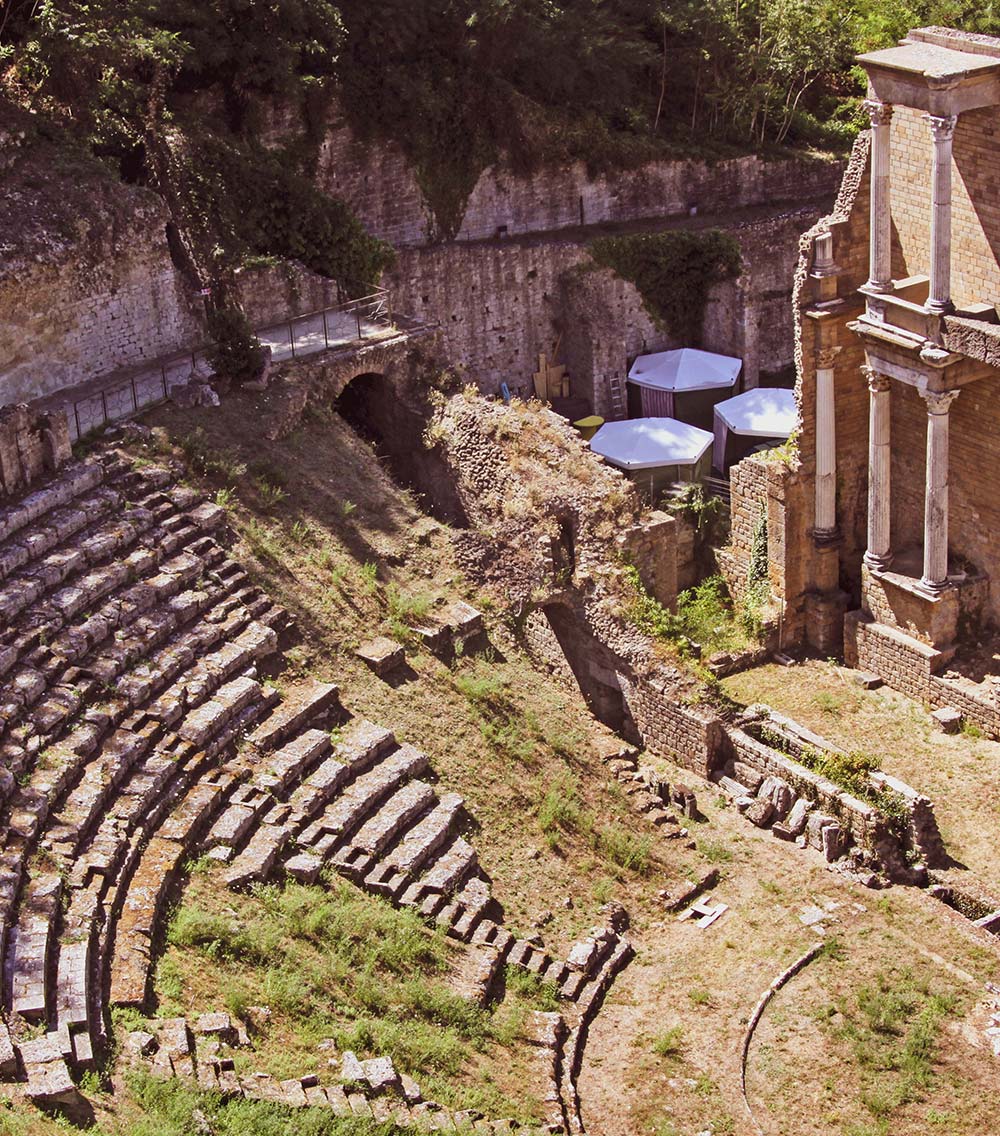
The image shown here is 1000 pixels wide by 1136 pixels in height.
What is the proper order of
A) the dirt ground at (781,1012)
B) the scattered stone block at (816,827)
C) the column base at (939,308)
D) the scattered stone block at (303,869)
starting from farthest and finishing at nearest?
the column base at (939,308) < the scattered stone block at (816,827) < the scattered stone block at (303,869) < the dirt ground at (781,1012)

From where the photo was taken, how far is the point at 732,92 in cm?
4059

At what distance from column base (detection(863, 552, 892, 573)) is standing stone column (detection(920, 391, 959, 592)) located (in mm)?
955

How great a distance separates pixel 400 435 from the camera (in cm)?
3114

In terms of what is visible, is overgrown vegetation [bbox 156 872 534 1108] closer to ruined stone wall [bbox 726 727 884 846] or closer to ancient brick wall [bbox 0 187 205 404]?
ruined stone wall [bbox 726 727 884 846]

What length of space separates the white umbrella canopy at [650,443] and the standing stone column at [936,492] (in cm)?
580

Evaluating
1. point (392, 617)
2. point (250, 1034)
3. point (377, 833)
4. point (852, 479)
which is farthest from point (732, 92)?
point (250, 1034)

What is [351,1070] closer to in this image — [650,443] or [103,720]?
[103,720]

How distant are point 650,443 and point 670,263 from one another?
5.22 m

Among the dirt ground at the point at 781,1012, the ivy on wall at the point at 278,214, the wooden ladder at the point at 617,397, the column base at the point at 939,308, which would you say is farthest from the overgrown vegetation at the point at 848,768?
the wooden ladder at the point at 617,397

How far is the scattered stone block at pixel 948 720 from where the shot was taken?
28156 millimetres

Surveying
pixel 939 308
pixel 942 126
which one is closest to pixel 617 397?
pixel 939 308

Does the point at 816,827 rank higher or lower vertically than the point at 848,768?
lower

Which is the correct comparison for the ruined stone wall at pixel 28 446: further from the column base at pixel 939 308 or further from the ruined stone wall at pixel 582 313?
the column base at pixel 939 308

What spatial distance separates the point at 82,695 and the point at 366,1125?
22.2 feet
